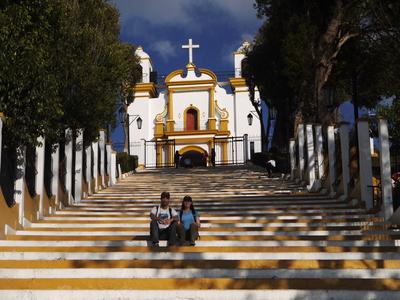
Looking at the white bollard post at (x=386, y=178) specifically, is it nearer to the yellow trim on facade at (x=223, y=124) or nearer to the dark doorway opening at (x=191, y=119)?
the yellow trim on facade at (x=223, y=124)

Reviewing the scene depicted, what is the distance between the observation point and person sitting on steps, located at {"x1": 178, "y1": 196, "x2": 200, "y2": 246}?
23.7ft

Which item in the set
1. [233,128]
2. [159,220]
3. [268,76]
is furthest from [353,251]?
[233,128]

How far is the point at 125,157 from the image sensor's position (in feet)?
74.1

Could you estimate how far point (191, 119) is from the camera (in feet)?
123

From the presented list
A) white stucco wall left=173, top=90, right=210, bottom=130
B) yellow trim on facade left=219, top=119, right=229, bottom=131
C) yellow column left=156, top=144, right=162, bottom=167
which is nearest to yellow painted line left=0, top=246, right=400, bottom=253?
yellow column left=156, top=144, right=162, bottom=167

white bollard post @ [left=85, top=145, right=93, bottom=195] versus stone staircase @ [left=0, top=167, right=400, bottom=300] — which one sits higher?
white bollard post @ [left=85, top=145, right=93, bottom=195]

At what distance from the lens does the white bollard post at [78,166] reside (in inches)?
491

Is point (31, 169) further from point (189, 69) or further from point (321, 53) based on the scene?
point (189, 69)

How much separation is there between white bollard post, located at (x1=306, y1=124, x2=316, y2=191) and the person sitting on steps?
622 centimetres

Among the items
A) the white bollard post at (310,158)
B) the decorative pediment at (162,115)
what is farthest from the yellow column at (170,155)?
the white bollard post at (310,158)

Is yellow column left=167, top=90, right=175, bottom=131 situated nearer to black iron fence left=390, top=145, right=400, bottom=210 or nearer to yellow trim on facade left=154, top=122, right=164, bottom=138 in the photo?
yellow trim on facade left=154, top=122, right=164, bottom=138

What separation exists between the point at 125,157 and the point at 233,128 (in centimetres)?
1510

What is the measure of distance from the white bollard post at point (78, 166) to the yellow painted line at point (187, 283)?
264 inches

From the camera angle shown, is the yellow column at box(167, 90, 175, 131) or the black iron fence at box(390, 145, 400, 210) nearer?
the black iron fence at box(390, 145, 400, 210)
